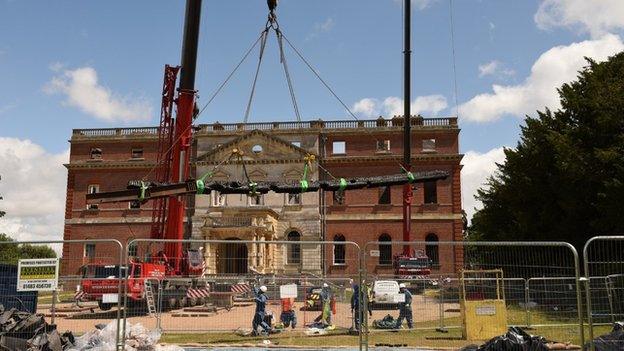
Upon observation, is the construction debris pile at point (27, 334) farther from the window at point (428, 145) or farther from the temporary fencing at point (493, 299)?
the window at point (428, 145)

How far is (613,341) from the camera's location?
31.9 ft

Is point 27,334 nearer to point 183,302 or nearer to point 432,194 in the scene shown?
point 183,302

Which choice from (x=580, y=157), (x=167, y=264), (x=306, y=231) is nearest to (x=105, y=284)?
(x=167, y=264)

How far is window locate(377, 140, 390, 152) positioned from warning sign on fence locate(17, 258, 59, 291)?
121 feet

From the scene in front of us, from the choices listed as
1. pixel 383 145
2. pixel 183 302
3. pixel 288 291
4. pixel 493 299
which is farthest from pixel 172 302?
pixel 383 145

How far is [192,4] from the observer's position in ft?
59.5

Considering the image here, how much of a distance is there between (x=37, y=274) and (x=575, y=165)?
79.4 feet

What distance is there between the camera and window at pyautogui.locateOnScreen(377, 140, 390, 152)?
153 feet

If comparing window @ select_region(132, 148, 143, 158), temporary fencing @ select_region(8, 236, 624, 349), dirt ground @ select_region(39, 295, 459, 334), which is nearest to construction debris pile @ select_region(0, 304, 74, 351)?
temporary fencing @ select_region(8, 236, 624, 349)

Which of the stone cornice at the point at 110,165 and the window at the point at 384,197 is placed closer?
the window at the point at 384,197

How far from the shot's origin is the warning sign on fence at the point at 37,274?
1143cm

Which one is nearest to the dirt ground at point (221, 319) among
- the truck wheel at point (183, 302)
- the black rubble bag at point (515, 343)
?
the truck wheel at point (183, 302)

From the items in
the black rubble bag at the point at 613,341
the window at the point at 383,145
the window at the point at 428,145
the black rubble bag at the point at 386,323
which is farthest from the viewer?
the window at the point at 383,145

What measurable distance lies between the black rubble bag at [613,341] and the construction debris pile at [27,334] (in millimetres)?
9500
